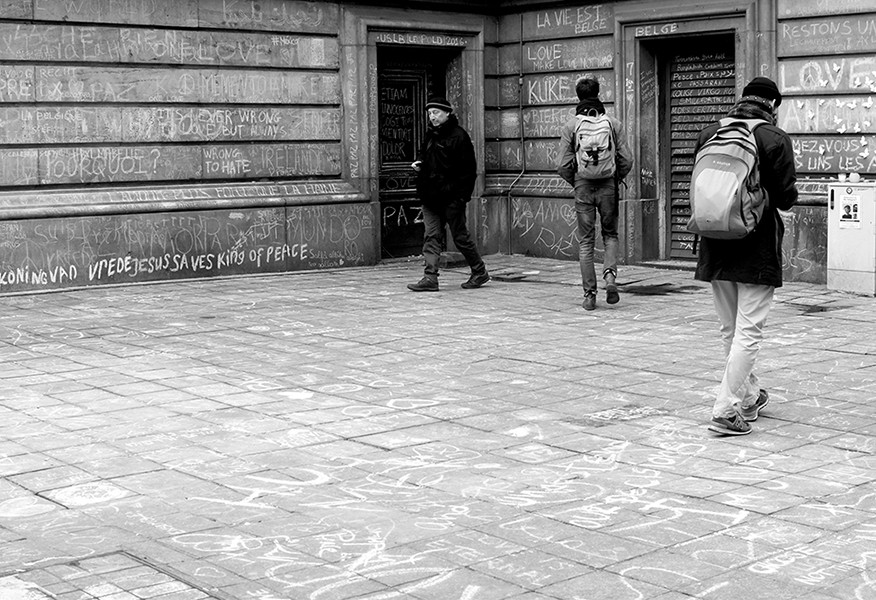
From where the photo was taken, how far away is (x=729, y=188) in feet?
21.7

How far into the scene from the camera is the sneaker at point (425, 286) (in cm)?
1305

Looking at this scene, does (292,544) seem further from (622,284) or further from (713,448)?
(622,284)

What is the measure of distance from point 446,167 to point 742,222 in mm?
6306

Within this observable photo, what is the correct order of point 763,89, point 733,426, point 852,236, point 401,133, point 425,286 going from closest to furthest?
point 733,426 < point 763,89 < point 852,236 < point 425,286 < point 401,133

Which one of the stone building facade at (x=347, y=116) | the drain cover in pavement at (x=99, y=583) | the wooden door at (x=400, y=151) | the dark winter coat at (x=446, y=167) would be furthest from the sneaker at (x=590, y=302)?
the drain cover in pavement at (x=99, y=583)

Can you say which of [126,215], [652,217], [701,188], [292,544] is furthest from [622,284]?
[292,544]

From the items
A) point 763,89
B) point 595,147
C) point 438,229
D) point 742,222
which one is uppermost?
point 763,89

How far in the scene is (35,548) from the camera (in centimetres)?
505

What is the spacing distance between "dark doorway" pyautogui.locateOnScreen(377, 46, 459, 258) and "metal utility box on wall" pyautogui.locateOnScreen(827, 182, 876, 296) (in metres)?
5.45

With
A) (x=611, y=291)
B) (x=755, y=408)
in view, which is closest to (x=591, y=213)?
(x=611, y=291)

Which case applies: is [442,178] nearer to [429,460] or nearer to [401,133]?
[401,133]

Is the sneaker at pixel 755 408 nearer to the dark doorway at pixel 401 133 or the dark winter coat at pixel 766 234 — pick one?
the dark winter coat at pixel 766 234

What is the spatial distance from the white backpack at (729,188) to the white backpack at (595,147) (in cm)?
458

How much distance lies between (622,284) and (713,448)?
7.24m
